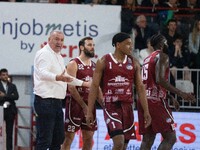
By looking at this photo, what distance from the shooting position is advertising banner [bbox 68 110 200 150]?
17.2 metres

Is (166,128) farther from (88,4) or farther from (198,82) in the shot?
(88,4)

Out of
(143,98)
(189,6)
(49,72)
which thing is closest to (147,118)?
(143,98)

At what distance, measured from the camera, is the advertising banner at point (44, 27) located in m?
18.5

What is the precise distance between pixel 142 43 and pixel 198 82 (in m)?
1.68

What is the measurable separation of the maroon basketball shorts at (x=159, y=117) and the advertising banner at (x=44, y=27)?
18.3ft

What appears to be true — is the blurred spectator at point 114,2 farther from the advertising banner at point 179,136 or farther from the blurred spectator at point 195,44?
the advertising banner at point 179,136

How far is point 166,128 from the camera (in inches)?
511

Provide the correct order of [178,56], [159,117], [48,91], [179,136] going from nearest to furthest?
[48,91]
[159,117]
[179,136]
[178,56]

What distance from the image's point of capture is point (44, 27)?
18.6 m

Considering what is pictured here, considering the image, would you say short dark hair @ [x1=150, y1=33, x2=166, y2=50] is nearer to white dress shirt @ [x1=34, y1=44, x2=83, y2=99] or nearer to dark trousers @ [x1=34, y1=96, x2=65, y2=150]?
white dress shirt @ [x1=34, y1=44, x2=83, y2=99]

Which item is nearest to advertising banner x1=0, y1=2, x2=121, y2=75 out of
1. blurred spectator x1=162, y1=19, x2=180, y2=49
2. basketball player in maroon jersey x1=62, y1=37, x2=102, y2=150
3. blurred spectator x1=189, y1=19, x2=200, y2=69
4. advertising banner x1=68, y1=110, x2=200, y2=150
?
blurred spectator x1=162, y1=19, x2=180, y2=49

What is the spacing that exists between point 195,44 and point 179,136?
2.64 meters

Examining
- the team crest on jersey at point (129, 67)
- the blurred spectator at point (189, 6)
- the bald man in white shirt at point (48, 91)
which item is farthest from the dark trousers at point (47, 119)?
the blurred spectator at point (189, 6)

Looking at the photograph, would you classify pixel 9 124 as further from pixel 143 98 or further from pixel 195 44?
pixel 143 98
